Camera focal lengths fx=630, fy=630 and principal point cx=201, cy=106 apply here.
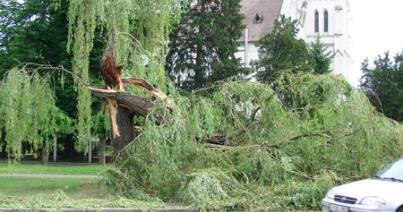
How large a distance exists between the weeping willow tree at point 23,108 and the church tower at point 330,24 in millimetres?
63233

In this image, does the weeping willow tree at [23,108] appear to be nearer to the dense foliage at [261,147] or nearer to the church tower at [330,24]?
the dense foliage at [261,147]

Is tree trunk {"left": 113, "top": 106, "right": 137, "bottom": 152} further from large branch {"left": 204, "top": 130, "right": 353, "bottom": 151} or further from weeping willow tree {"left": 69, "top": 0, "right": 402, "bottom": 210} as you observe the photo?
large branch {"left": 204, "top": 130, "right": 353, "bottom": 151}

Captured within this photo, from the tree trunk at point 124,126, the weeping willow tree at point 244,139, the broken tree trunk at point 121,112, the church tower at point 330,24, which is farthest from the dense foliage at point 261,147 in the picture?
the church tower at point 330,24

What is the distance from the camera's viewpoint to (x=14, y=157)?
15680 millimetres

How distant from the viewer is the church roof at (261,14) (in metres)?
73.1

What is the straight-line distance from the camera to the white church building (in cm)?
7412

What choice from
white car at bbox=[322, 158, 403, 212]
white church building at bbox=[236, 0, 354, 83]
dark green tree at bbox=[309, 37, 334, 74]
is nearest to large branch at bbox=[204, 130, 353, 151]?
white car at bbox=[322, 158, 403, 212]

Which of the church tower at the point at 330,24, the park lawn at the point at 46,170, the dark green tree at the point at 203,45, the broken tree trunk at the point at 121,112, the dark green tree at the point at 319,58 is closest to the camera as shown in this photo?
the broken tree trunk at the point at 121,112

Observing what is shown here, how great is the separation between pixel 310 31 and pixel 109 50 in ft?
214

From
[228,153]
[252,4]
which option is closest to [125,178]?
[228,153]

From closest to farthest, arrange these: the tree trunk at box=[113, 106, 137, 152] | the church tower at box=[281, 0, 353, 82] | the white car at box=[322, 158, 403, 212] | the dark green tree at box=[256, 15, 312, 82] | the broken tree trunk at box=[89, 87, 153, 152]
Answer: the white car at box=[322, 158, 403, 212], the broken tree trunk at box=[89, 87, 153, 152], the tree trunk at box=[113, 106, 137, 152], the dark green tree at box=[256, 15, 312, 82], the church tower at box=[281, 0, 353, 82]

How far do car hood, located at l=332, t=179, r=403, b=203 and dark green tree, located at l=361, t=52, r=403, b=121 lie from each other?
4351 cm

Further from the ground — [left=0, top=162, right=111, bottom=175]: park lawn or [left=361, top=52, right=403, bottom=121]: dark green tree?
[left=361, top=52, right=403, bottom=121]: dark green tree

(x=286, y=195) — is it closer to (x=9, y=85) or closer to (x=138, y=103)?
(x=138, y=103)
